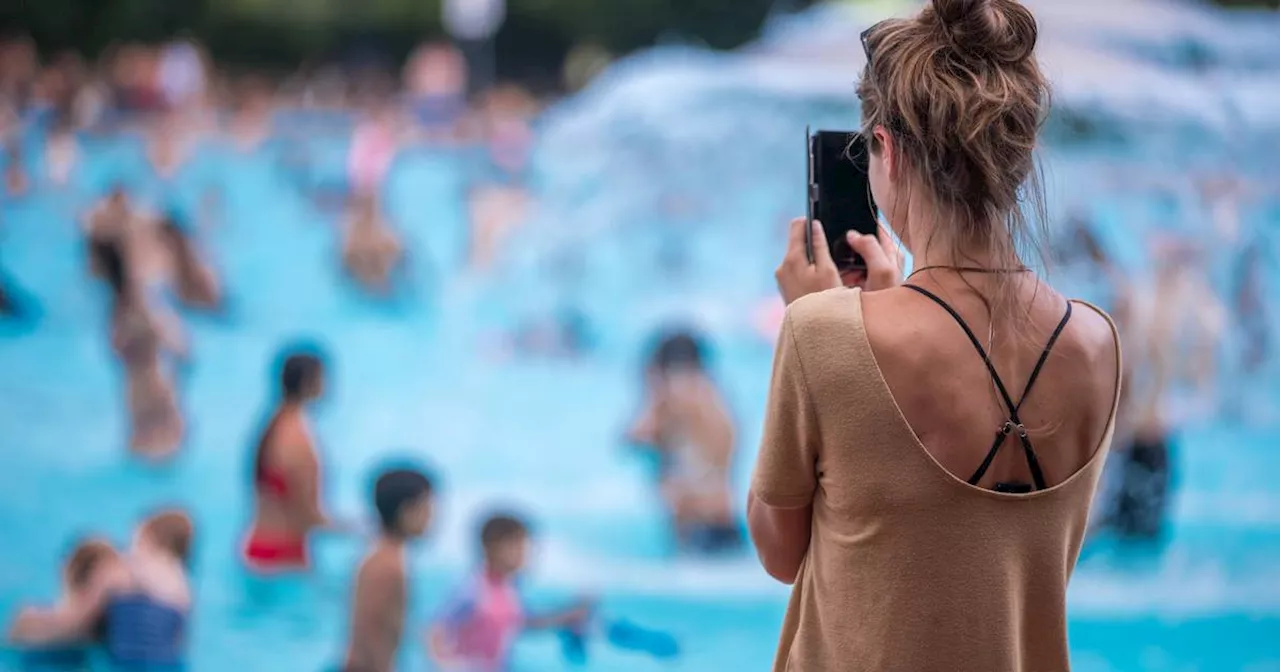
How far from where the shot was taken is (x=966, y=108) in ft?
3.28

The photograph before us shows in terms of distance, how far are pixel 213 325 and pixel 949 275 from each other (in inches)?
126

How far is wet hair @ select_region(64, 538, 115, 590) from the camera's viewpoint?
351 cm

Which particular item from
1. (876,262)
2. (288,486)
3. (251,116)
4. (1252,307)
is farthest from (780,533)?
(1252,307)

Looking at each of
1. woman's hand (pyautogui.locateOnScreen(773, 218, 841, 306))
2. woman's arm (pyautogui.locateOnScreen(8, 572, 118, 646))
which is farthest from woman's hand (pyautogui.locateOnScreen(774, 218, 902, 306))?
woman's arm (pyautogui.locateOnScreen(8, 572, 118, 646))

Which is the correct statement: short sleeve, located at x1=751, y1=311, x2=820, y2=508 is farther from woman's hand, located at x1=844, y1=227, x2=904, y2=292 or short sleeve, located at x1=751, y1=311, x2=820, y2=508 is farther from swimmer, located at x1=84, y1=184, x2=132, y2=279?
swimmer, located at x1=84, y1=184, x2=132, y2=279

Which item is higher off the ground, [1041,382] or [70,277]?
[70,277]

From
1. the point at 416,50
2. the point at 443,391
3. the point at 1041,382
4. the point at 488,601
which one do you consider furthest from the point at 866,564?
the point at 416,50

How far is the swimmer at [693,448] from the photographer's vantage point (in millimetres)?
3689

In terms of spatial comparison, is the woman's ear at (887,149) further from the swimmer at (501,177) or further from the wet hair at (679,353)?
the swimmer at (501,177)

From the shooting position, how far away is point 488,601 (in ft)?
11.4

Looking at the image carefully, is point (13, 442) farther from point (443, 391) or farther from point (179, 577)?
point (443, 391)

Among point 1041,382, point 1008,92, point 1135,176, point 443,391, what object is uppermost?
point 1135,176

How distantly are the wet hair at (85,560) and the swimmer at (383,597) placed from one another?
791 mm

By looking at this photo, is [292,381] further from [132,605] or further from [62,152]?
[62,152]
